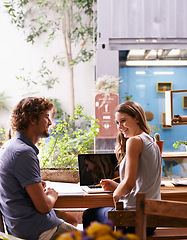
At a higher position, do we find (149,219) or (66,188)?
(149,219)

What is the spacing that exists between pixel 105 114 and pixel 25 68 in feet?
9.52

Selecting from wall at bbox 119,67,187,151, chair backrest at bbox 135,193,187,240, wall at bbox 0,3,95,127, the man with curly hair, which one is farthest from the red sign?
wall at bbox 0,3,95,127

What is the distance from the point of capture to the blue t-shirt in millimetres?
1825

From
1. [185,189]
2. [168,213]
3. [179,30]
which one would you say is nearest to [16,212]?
[168,213]

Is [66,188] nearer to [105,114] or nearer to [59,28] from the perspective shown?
[105,114]

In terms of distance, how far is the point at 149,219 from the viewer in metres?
1.53

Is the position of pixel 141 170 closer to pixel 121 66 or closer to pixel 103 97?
pixel 103 97

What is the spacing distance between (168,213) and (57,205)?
1136 millimetres

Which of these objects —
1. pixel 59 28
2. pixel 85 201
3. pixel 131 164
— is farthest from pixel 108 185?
pixel 59 28

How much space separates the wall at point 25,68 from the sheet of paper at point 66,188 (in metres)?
3.16

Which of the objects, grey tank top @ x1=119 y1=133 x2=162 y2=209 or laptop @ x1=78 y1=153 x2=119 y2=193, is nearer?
grey tank top @ x1=119 y1=133 x2=162 y2=209

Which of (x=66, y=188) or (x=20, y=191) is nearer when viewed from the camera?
(x=20, y=191)

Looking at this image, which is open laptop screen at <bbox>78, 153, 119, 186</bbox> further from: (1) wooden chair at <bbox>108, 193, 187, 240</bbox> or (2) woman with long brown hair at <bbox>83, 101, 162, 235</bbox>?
(1) wooden chair at <bbox>108, 193, 187, 240</bbox>

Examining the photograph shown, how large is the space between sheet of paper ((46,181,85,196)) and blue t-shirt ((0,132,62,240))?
0.56 m
